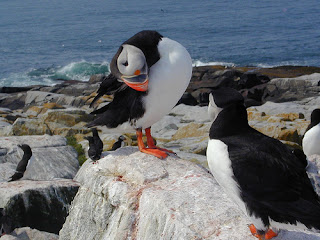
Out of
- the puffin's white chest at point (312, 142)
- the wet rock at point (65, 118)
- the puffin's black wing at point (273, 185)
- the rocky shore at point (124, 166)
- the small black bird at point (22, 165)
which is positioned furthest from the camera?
the wet rock at point (65, 118)

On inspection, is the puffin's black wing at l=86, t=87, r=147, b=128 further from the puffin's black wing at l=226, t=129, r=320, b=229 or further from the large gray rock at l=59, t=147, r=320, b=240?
the puffin's black wing at l=226, t=129, r=320, b=229

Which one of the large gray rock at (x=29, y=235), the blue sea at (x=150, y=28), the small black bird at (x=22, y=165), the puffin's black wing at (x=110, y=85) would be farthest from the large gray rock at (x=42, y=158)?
the blue sea at (x=150, y=28)

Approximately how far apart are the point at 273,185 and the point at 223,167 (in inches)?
19.0

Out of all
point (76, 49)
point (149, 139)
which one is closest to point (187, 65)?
point (149, 139)

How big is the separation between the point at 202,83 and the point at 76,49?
1285 inches

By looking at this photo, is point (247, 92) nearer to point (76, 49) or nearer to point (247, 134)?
point (247, 134)

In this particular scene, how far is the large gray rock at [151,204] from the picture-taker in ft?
16.1

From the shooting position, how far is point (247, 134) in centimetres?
475

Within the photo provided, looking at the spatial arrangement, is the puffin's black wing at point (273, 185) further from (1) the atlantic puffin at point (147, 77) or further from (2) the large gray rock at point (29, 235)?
(2) the large gray rock at point (29, 235)

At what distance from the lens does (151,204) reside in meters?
5.37

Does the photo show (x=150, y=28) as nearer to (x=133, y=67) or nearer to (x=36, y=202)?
(x=36, y=202)

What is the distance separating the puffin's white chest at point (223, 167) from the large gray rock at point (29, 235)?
4.65 meters

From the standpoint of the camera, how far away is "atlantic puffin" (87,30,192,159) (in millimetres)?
5977

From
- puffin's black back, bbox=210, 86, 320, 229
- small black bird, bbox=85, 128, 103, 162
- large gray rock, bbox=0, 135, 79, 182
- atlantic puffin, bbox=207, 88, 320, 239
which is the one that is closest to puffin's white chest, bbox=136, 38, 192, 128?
atlantic puffin, bbox=207, 88, 320, 239
